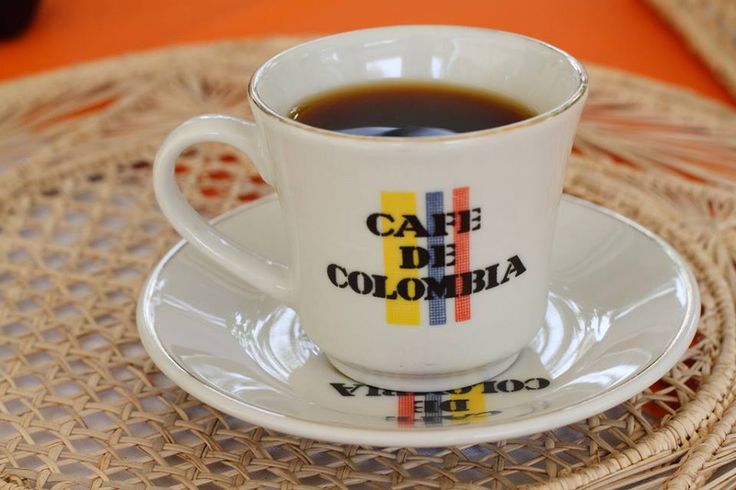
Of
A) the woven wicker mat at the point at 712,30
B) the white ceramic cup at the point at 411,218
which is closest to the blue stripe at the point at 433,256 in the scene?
the white ceramic cup at the point at 411,218

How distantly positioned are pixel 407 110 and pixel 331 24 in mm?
760

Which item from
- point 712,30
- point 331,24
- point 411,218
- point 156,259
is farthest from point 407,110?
point 331,24

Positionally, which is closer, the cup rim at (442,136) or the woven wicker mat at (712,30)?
the cup rim at (442,136)

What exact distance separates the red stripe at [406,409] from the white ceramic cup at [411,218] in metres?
0.01

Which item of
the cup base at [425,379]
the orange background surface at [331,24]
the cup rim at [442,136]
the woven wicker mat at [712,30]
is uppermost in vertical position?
the cup rim at [442,136]

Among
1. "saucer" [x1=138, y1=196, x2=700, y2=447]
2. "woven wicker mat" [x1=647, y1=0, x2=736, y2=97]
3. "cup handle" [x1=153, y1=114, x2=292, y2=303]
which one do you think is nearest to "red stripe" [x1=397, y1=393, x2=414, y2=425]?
"saucer" [x1=138, y1=196, x2=700, y2=447]

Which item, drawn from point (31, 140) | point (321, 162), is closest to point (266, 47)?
point (31, 140)

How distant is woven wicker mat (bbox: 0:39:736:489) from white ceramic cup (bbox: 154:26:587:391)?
0.21 ft

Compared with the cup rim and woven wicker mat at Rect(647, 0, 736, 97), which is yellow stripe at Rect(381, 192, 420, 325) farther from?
woven wicker mat at Rect(647, 0, 736, 97)

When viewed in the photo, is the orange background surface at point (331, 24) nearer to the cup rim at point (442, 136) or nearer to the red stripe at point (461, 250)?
the cup rim at point (442, 136)

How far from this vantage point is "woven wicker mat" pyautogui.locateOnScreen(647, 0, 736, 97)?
1010 mm

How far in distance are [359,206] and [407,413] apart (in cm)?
12

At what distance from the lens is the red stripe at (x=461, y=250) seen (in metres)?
0.47

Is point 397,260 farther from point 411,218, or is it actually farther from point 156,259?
point 156,259
